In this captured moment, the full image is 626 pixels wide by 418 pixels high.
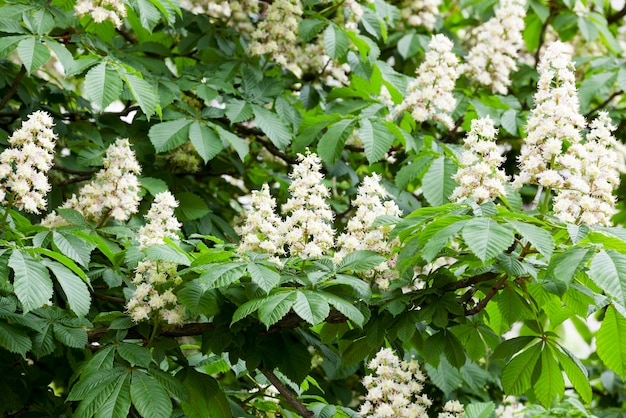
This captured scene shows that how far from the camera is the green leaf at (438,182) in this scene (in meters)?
3.45

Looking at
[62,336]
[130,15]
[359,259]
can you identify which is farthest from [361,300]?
[130,15]

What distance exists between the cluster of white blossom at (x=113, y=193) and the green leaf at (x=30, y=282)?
680 mm

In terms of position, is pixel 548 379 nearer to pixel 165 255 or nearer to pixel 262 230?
pixel 262 230

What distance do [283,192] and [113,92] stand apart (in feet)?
5.46

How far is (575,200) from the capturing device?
286cm

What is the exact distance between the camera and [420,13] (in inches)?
210

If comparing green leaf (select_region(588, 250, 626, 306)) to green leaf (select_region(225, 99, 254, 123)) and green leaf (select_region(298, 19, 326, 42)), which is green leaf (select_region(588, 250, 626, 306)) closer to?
green leaf (select_region(225, 99, 254, 123))

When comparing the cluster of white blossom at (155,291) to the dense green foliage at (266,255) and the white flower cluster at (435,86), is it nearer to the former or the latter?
the dense green foliage at (266,255)

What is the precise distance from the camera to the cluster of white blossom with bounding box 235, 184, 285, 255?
2939mm

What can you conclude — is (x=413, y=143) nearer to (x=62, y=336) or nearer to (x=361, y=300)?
(x=361, y=300)

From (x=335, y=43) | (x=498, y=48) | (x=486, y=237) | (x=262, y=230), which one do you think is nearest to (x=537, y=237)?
(x=486, y=237)

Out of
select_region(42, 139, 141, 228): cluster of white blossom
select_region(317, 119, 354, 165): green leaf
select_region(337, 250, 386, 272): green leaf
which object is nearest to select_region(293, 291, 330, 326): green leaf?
select_region(337, 250, 386, 272): green leaf

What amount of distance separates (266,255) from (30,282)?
70 cm

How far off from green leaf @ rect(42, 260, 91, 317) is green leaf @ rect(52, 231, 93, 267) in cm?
14
